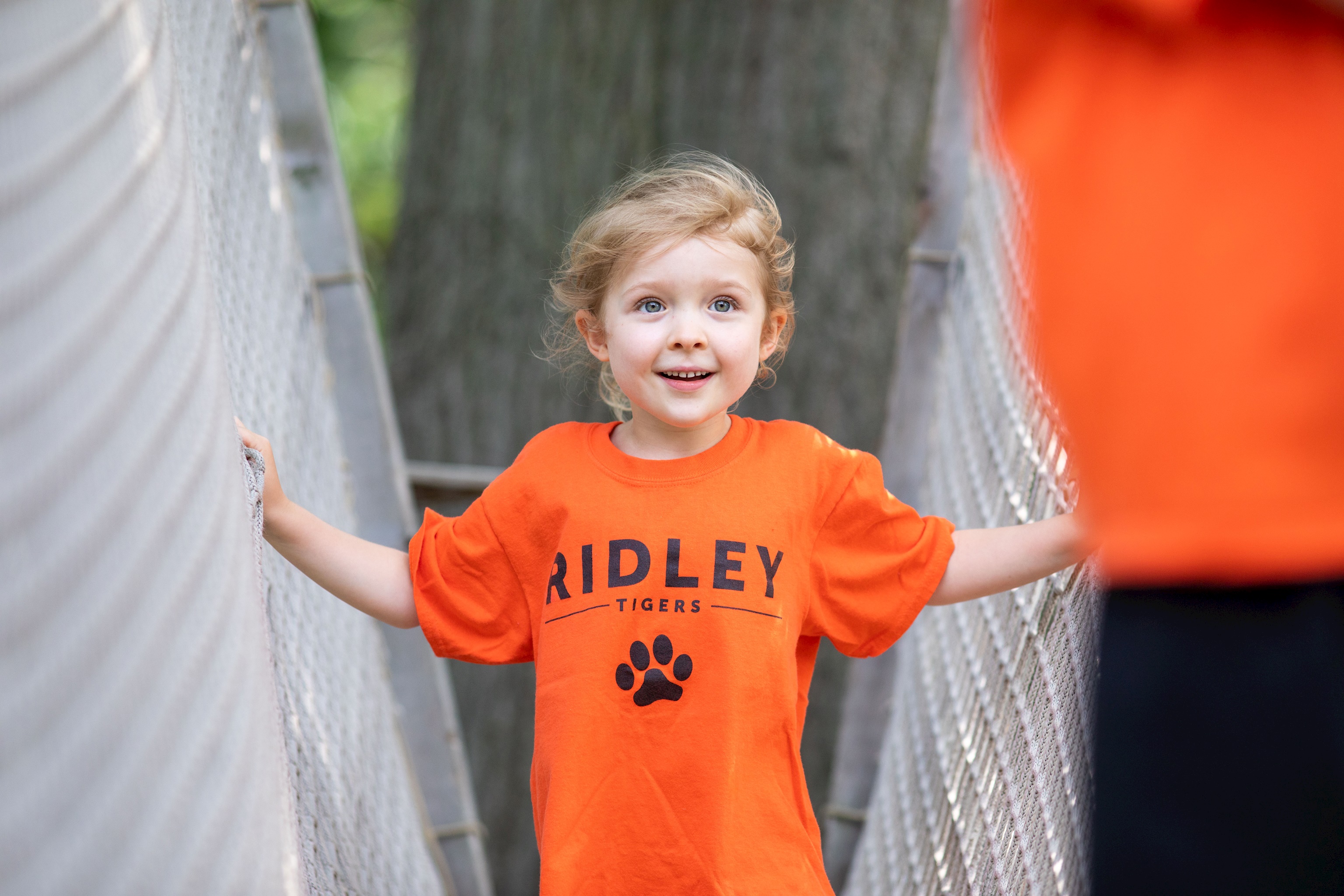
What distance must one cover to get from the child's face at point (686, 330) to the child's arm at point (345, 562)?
1.07 ft

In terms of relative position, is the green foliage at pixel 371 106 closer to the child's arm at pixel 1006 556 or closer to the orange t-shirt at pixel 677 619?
the orange t-shirt at pixel 677 619

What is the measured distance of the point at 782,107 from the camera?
9.80ft

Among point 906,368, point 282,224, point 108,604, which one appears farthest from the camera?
point 906,368

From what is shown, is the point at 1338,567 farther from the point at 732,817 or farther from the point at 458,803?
the point at 458,803

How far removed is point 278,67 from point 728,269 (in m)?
1.09

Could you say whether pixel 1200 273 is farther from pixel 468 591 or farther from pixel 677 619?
pixel 468 591

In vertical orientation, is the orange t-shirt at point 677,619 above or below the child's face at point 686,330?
below

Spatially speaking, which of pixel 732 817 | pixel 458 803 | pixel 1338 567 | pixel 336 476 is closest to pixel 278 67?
pixel 336 476

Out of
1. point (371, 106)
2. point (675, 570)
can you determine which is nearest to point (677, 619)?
point (675, 570)

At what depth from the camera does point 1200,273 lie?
2.76 feet

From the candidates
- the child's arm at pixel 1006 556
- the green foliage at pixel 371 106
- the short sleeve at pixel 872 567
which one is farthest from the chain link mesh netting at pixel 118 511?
the green foliage at pixel 371 106

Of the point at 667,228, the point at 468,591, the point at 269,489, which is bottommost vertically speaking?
the point at 468,591

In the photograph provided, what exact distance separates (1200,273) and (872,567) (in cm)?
55

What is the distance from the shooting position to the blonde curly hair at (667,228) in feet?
4.34
